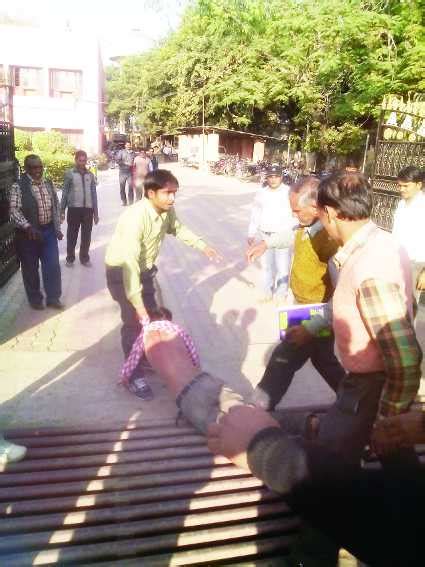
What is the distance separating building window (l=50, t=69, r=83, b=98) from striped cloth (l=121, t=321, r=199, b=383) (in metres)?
28.3

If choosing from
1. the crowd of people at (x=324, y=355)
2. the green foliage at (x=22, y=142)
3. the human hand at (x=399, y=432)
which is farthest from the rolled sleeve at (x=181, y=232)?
the green foliage at (x=22, y=142)

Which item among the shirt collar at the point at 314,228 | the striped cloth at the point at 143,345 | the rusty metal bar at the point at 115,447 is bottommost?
the rusty metal bar at the point at 115,447

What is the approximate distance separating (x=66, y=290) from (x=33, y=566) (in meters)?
4.79

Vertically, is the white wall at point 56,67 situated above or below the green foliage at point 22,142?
above

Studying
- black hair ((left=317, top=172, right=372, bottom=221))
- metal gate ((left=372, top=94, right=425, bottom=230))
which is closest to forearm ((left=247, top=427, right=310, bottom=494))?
black hair ((left=317, top=172, right=372, bottom=221))

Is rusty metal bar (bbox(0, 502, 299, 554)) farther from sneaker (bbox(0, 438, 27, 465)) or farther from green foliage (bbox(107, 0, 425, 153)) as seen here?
green foliage (bbox(107, 0, 425, 153))

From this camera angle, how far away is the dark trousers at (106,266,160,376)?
4125mm

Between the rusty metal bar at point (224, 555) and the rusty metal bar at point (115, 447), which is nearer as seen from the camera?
the rusty metal bar at point (224, 555)

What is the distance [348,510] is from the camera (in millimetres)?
923

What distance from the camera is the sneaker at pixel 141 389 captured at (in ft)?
13.0

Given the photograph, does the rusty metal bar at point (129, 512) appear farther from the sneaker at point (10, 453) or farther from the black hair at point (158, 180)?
the black hair at point (158, 180)

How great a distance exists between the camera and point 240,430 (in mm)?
1159

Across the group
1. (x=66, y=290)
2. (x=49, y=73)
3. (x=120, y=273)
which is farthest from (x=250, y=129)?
(x=120, y=273)

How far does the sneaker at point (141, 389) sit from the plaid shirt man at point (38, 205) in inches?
95.1
